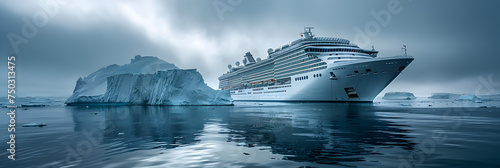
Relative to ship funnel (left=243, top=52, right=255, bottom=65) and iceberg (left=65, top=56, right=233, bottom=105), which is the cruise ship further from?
iceberg (left=65, top=56, right=233, bottom=105)

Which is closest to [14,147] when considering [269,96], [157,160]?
[157,160]

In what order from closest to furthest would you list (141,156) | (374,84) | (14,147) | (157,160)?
(157,160) → (141,156) → (14,147) → (374,84)

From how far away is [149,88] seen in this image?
2060 inches

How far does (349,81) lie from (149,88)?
39.9 meters

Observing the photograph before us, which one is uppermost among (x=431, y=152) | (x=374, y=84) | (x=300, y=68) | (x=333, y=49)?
(x=333, y=49)

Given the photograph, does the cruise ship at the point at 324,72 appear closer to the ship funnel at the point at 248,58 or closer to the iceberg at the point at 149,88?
the ship funnel at the point at 248,58

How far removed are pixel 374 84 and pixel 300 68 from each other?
53.0 feet

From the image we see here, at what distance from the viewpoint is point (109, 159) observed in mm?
7137

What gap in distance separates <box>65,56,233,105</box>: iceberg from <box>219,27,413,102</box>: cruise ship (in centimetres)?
1676

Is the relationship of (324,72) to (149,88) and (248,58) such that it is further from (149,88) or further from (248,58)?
(248,58)

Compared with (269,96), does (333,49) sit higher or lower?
A: higher

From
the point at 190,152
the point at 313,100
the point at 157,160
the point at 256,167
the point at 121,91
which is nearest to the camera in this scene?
the point at 256,167

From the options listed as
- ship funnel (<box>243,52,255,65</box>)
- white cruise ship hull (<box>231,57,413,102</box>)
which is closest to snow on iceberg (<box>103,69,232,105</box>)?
white cruise ship hull (<box>231,57,413,102</box>)

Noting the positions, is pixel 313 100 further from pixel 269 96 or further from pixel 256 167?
pixel 256 167
